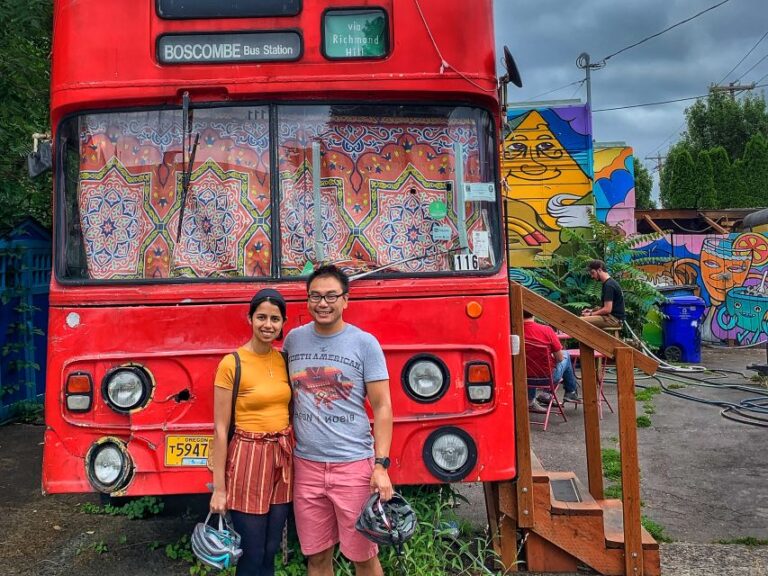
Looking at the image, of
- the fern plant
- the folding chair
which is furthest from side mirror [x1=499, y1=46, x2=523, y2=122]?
the fern plant

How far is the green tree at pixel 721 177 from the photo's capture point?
3012cm

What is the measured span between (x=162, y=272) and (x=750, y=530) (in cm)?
430

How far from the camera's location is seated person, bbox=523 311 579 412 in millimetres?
7672

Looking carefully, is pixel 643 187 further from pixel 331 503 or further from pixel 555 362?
pixel 331 503

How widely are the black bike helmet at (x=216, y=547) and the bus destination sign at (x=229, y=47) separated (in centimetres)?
234

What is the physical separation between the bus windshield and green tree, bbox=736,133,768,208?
29139 millimetres

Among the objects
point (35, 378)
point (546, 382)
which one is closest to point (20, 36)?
point (35, 378)

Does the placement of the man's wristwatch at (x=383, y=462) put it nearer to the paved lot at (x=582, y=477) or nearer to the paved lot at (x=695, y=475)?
the paved lot at (x=582, y=477)

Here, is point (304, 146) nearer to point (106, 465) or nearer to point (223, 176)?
point (223, 176)

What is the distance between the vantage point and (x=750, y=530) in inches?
195

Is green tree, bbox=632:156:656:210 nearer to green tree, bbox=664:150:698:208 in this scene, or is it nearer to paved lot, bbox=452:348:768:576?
green tree, bbox=664:150:698:208

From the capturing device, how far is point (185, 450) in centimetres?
358

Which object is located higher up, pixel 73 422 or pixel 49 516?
pixel 73 422

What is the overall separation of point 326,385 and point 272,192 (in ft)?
3.78
